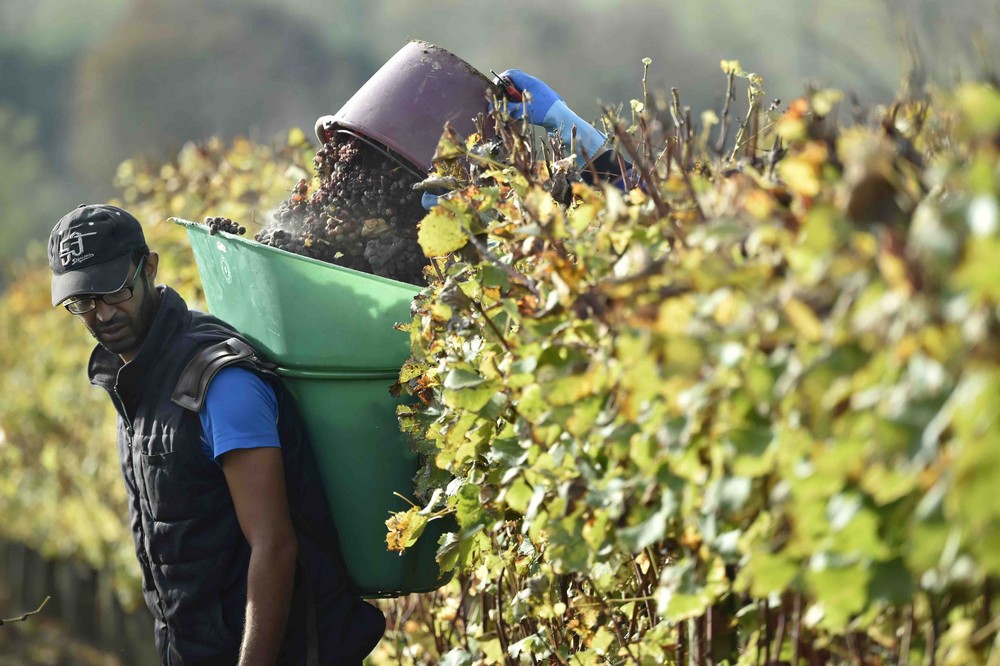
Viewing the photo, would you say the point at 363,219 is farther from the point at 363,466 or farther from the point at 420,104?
the point at 363,466

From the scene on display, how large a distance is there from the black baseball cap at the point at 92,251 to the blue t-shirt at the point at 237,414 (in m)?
0.37

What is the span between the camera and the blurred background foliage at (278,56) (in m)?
10.4

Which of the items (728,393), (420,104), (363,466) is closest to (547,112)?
(420,104)

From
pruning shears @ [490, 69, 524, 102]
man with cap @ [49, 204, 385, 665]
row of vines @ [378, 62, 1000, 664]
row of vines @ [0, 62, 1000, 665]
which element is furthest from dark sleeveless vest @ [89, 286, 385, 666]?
pruning shears @ [490, 69, 524, 102]

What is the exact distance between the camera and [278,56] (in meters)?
15.8

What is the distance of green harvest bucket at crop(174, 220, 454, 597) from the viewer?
2.45 meters

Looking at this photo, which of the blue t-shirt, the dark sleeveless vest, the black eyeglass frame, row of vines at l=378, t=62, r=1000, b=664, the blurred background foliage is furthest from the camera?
the blurred background foliage

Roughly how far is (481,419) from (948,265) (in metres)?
→ 1.13

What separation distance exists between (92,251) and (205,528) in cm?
65

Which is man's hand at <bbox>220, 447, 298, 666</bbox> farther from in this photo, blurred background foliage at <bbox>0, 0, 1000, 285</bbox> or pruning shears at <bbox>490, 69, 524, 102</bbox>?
blurred background foliage at <bbox>0, 0, 1000, 285</bbox>

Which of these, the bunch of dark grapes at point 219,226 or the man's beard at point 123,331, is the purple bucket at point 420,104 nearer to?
the bunch of dark grapes at point 219,226

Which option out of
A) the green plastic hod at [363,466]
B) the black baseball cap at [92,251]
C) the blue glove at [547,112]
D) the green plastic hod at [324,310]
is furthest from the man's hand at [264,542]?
the blue glove at [547,112]

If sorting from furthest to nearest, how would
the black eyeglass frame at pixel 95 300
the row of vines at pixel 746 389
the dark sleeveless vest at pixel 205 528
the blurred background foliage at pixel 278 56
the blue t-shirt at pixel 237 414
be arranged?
1. the blurred background foliage at pixel 278 56
2. the black eyeglass frame at pixel 95 300
3. the dark sleeveless vest at pixel 205 528
4. the blue t-shirt at pixel 237 414
5. the row of vines at pixel 746 389

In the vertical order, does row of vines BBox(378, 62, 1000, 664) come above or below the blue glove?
below
